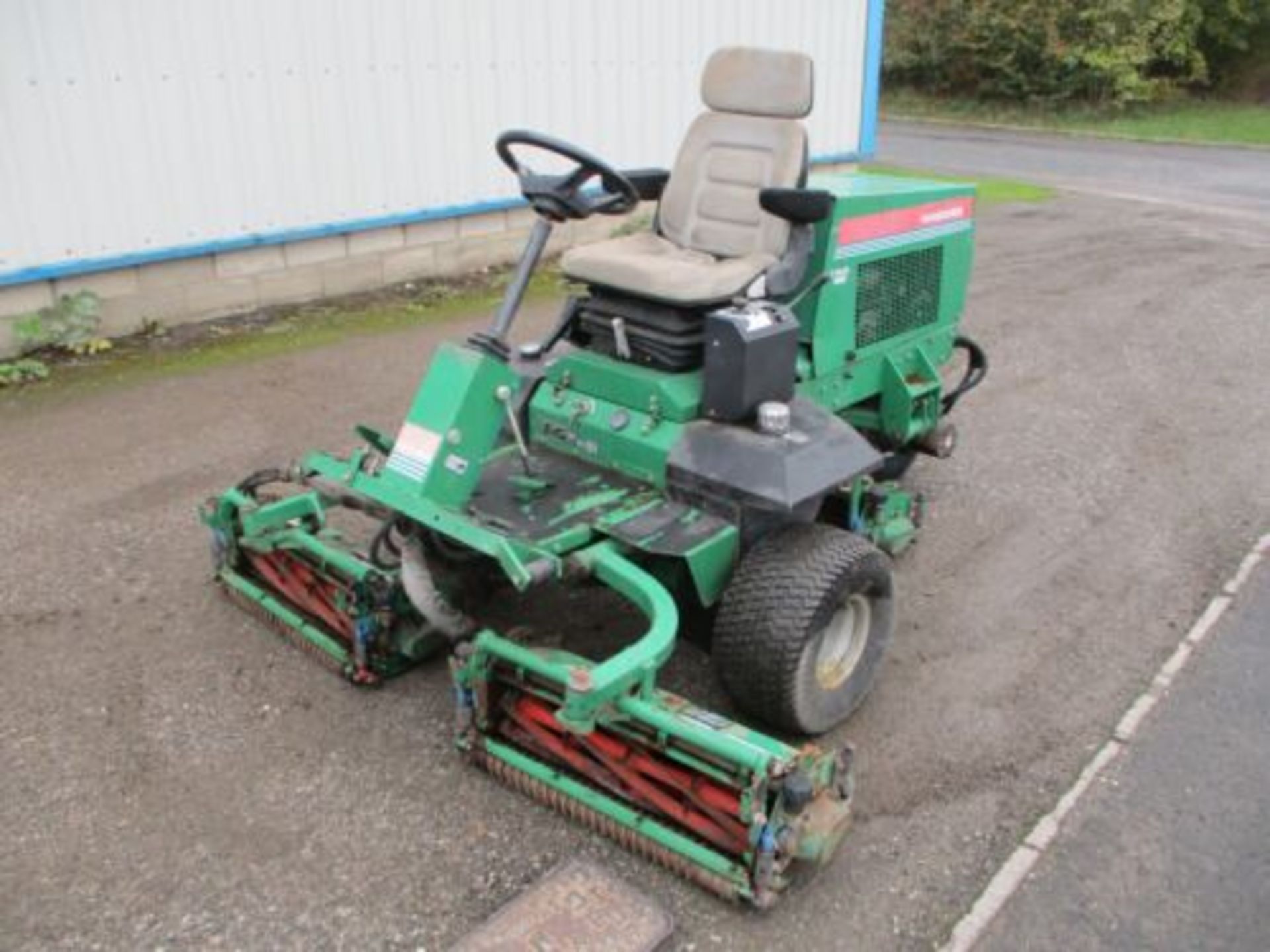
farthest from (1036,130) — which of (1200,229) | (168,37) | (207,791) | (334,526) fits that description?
(207,791)

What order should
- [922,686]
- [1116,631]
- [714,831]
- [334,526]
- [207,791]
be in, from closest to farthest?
1. [714,831]
2. [207,791]
3. [922,686]
4. [1116,631]
5. [334,526]

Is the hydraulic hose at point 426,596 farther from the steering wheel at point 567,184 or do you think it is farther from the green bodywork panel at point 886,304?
the green bodywork panel at point 886,304

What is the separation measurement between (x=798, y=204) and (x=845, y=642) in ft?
4.64

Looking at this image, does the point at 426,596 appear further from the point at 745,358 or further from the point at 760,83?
the point at 760,83

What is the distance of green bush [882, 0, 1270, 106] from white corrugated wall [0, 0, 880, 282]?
15.9 metres

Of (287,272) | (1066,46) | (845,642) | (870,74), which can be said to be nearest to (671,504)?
(845,642)

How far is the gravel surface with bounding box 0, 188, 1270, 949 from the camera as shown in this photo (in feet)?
9.30

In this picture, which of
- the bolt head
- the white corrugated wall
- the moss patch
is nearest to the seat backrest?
the bolt head

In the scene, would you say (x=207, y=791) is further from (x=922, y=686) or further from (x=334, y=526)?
(x=922, y=686)

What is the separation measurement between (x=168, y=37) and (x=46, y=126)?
844 millimetres

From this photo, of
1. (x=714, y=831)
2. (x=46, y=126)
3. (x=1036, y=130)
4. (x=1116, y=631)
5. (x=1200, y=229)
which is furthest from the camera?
(x=1036, y=130)

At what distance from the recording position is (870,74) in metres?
10.9

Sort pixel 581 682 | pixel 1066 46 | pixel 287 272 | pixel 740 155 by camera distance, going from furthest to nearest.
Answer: pixel 1066 46 < pixel 287 272 < pixel 740 155 < pixel 581 682

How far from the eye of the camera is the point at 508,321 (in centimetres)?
330
